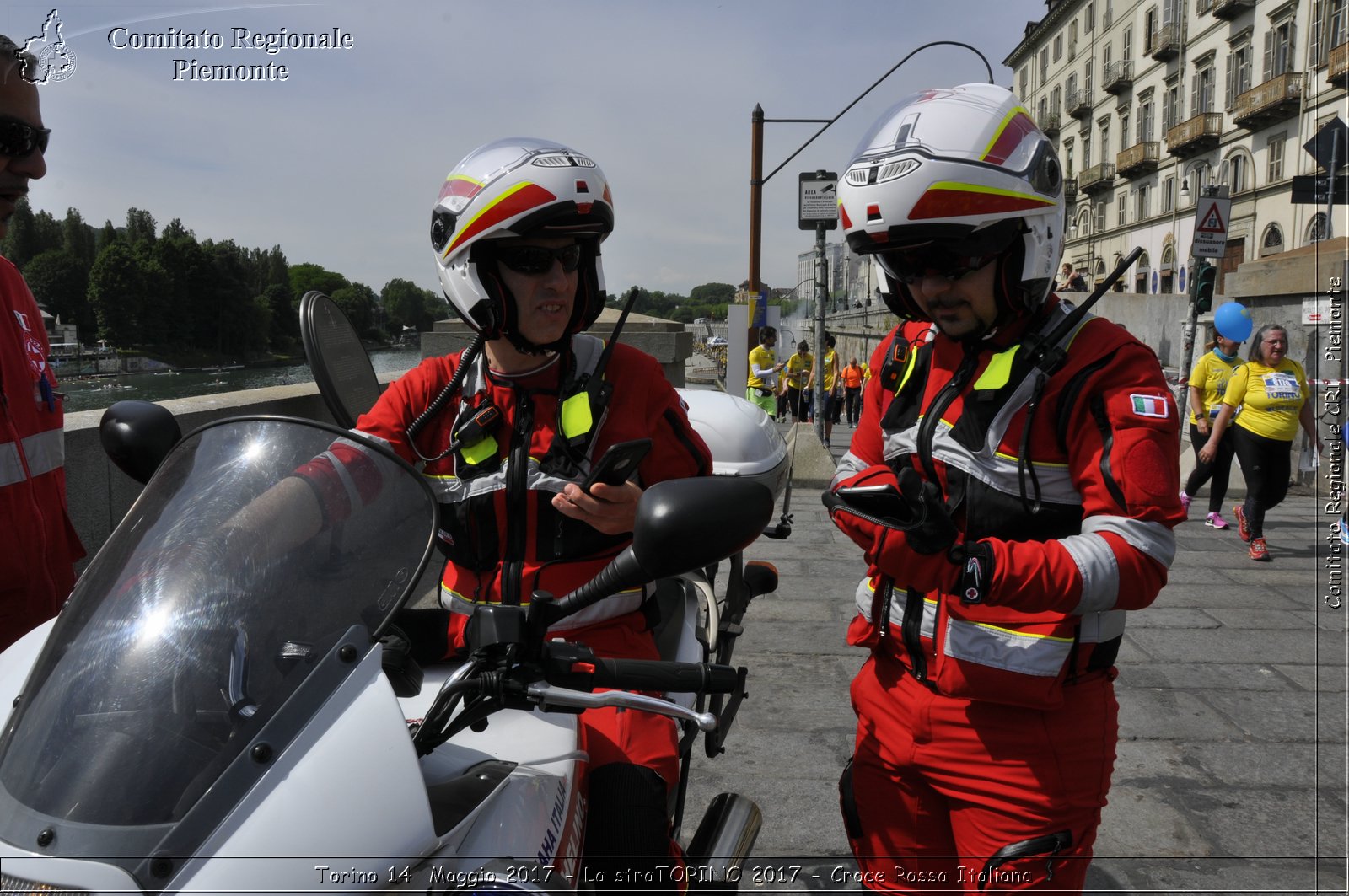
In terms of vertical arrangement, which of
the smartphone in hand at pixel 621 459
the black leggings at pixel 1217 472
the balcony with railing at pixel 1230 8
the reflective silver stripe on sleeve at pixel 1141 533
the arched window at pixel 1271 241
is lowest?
the black leggings at pixel 1217 472

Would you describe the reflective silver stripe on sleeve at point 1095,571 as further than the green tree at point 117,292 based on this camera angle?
No

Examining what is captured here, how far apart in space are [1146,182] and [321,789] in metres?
52.1

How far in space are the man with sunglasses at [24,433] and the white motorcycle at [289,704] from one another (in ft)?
3.69

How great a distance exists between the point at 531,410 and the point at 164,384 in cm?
364

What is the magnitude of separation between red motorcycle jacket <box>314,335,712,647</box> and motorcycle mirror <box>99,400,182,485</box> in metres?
0.44

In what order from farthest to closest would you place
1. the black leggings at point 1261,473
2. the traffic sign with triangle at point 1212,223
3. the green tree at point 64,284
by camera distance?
1. the traffic sign with triangle at point 1212,223
2. the black leggings at point 1261,473
3. the green tree at point 64,284

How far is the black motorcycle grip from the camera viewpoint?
1.29m

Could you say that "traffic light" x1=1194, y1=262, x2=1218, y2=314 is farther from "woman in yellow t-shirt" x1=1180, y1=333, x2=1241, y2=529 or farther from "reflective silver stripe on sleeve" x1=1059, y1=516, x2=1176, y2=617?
"reflective silver stripe on sleeve" x1=1059, y1=516, x2=1176, y2=617

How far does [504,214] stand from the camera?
2094 millimetres

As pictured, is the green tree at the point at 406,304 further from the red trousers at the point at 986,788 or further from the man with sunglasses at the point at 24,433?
the red trousers at the point at 986,788

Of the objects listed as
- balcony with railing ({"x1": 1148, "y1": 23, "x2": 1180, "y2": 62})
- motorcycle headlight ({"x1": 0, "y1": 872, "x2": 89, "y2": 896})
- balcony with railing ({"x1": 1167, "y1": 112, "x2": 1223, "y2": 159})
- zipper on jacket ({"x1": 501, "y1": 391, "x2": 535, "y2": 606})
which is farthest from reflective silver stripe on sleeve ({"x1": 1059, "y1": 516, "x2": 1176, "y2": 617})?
balcony with railing ({"x1": 1148, "y1": 23, "x2": 1180, "y2": 62})

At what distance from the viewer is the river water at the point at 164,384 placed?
3613mm

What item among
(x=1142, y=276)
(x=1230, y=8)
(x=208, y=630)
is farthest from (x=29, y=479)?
(x=1142, y=276)

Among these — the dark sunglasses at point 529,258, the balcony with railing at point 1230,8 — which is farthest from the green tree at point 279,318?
the balcony with railing at point 1230,8
